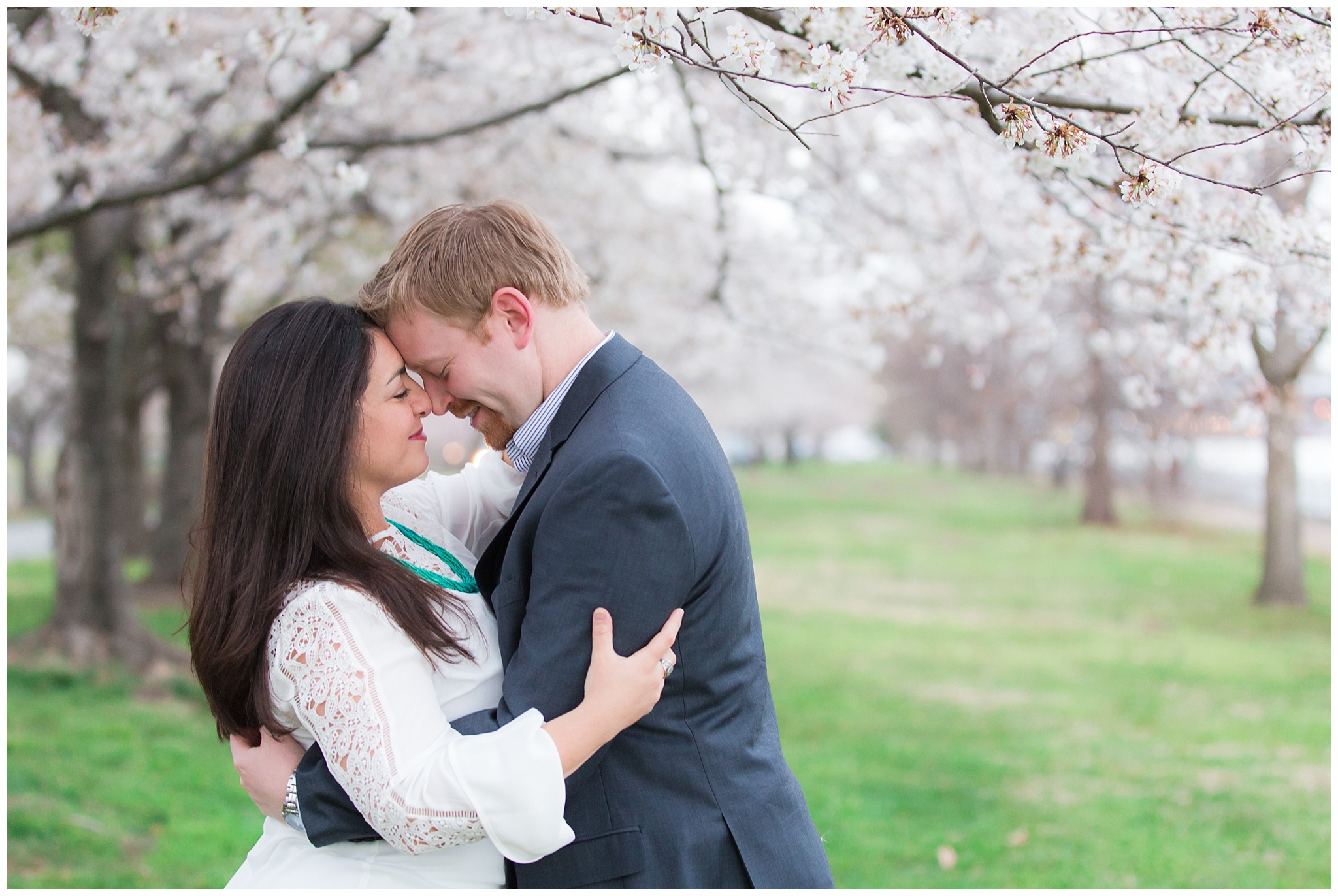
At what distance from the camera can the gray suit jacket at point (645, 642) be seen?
1.86 m

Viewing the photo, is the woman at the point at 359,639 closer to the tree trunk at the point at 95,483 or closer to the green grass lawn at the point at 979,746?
the green grass lawn at the point at 979,746

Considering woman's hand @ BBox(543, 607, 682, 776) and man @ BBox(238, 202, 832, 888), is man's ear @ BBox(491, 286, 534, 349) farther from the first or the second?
woman's hand @ BBox(543, 607, 682, 776)

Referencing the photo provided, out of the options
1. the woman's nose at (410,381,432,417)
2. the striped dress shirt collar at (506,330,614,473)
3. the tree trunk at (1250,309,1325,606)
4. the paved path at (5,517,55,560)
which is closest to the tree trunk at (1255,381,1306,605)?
the tree trunk at (1250,309,1325,606)

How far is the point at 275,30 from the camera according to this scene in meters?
3.79

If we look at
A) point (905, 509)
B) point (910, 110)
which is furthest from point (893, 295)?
point (905, 509)

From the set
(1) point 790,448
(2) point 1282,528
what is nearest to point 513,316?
(2) point 1282,528

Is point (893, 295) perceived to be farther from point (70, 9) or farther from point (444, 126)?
point (70, 9)

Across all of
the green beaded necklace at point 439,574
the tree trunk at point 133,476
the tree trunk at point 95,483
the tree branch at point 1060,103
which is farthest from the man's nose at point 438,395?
the tree trunk at point 133,476

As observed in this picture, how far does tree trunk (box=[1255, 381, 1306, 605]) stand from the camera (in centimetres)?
1314

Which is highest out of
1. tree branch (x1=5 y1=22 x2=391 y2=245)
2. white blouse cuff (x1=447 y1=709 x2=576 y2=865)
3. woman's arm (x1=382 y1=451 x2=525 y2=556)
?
tree branch (x1=5 y1=22 x2=391 y2=245)

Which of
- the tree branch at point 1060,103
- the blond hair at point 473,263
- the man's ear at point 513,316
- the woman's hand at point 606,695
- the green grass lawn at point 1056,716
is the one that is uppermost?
the tree branch at point 1060,103

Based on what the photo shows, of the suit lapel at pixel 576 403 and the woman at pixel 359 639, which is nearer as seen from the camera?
the woman at pixel 359 639

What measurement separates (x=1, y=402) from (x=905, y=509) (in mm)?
26698

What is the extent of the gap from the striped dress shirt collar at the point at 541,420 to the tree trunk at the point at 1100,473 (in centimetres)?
2127
